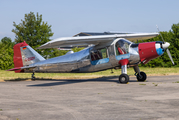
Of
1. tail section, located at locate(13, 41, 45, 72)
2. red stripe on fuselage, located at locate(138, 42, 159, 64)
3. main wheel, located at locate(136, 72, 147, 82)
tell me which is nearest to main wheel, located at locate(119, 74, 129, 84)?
red stripe on fuselage, located at locate(138, 42, 159, 64)

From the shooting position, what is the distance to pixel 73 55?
55.6 feet

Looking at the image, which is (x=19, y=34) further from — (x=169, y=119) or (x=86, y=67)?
(x=169, y=119)

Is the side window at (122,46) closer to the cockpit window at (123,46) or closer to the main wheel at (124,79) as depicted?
the cockpit window at (123,46)

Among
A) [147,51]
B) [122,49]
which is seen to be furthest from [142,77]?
[122,49]

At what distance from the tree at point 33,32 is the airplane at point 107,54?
24.4 metres

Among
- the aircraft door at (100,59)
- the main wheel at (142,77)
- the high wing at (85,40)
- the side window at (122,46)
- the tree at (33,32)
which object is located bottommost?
the main wheel at (142,77)

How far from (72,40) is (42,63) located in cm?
564

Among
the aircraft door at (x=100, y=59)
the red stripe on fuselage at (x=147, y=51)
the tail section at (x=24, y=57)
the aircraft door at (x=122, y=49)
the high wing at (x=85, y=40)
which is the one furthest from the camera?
the tail section at (x=24, y=57)

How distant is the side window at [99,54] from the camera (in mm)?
15438

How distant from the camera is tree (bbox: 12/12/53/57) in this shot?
1662 inches

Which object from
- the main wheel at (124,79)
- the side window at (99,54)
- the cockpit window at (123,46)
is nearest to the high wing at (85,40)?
the cockpit window at (123,46)

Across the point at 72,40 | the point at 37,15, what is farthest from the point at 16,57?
the point at 37,15

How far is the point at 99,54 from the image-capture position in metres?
15.7

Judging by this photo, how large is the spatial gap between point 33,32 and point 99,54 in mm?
30874
